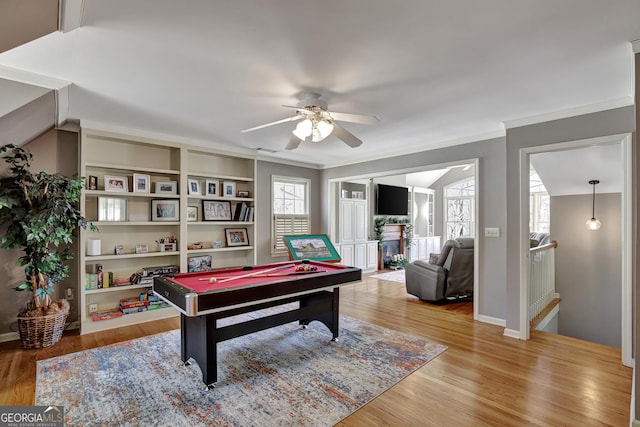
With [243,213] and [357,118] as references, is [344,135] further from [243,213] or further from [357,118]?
[243,213]

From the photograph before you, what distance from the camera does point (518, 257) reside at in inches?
141

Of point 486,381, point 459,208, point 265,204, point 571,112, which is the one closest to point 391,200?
point 459,208

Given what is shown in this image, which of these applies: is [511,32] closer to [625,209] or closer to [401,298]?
[625,209]

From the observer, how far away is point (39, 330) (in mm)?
3230

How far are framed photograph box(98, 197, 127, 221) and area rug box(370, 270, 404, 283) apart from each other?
5.18 meters

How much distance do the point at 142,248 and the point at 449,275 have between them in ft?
15.1

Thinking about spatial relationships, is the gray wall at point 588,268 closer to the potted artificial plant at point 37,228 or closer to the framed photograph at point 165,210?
the framed photograph at point 165,210

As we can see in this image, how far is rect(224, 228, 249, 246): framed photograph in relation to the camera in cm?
521

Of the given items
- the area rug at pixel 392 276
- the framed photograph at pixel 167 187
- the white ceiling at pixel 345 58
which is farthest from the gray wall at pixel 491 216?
the framed photograph at pixel 167 187

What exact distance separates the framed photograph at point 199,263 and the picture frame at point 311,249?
1289 millimetres

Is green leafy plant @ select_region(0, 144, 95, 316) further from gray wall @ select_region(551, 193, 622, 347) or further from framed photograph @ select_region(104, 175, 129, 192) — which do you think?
gray wall @ select_region(551, 193, 622, 347)

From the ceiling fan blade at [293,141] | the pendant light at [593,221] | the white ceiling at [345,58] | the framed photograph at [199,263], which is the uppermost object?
the white ceiling at [345,58]

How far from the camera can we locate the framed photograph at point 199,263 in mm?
4719

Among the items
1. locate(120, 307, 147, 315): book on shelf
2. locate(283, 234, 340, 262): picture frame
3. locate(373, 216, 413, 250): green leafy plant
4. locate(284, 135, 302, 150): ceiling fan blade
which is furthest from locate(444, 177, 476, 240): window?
locate(120, 307, 147, 315): book on shelf
